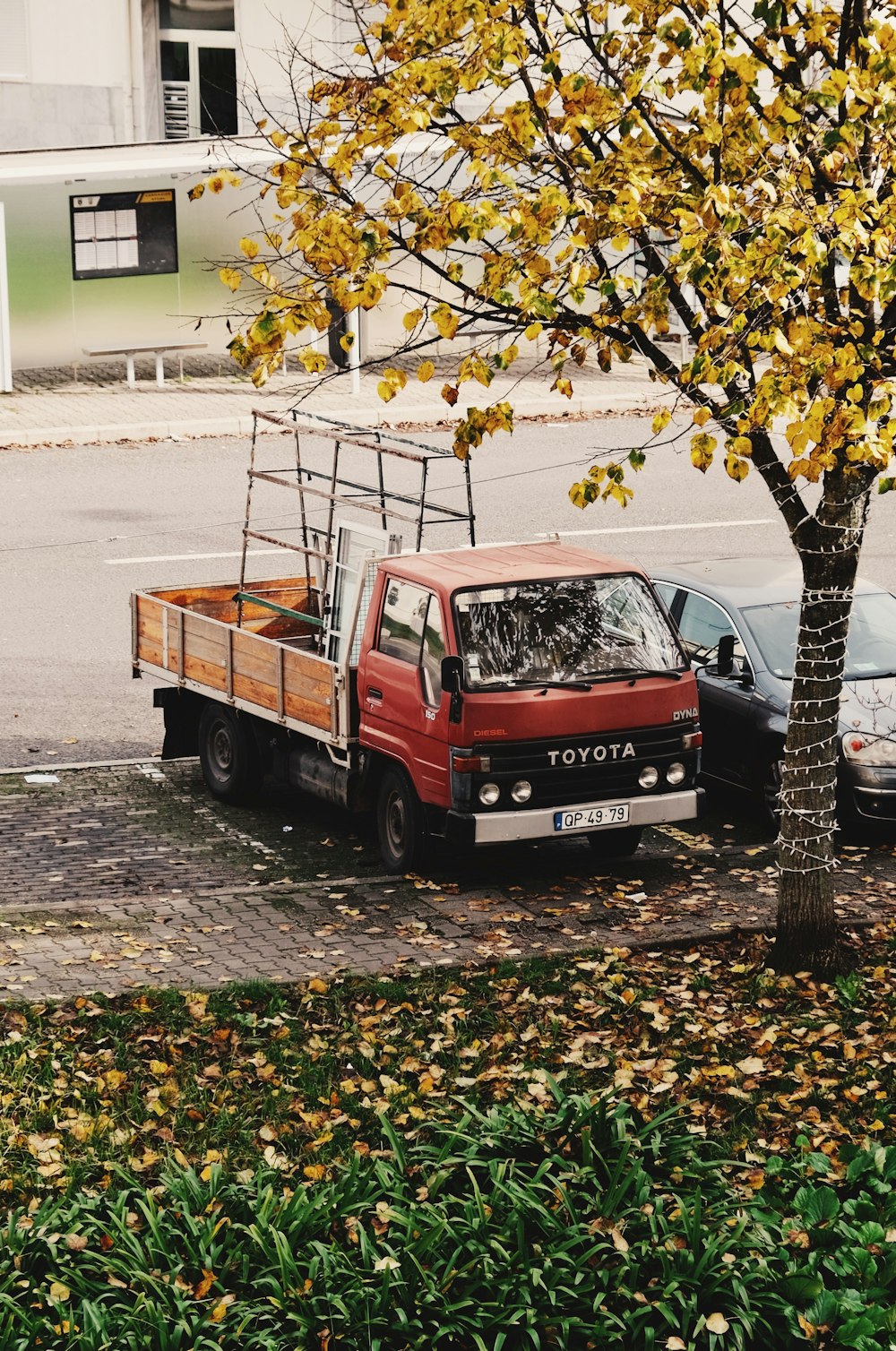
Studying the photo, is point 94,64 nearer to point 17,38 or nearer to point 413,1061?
point 17,38

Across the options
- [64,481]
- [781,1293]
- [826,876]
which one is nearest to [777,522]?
[64,481]

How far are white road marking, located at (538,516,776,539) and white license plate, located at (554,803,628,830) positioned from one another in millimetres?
8553

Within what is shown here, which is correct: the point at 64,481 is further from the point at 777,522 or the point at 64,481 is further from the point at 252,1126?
the point at 252,1126

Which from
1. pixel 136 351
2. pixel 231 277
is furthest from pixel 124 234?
pixel 231 277

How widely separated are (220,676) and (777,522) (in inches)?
373

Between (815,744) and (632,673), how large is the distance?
6.91 ft

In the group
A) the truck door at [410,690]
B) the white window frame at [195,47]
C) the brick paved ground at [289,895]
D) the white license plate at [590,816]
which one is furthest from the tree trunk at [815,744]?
the white window frame at [195,47]

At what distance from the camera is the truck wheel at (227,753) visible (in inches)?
510

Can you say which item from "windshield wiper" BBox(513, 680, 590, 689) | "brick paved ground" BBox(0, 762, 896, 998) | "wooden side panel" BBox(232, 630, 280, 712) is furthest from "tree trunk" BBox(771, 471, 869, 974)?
"wooden side panel" BBox(232, 630, 280, 712)

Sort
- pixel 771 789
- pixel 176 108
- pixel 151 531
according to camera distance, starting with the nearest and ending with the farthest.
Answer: pixel 771 789
pixel 151 531
pixel 176 108

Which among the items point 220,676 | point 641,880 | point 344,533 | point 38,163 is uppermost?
point 38,163

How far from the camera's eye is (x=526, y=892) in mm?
11070

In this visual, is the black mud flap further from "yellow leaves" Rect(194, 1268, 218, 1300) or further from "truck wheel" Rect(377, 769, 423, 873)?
"yellow leaves" Rect(194, 1268, 218, 1300)

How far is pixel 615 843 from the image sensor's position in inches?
462
